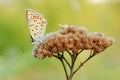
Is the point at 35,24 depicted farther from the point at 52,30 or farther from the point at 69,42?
the point at 52,30

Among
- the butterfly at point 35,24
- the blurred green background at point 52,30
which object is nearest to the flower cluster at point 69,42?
the butterfly at point 35,24

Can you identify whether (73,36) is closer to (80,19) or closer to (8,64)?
(8,64)

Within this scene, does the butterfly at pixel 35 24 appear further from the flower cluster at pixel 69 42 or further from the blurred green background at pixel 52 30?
the blurred green background at pixel 52 30

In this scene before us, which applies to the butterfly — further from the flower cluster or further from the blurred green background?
the blurred green background

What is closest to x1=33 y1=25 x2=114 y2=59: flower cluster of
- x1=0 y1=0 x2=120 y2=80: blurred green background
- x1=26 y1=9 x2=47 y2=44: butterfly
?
x1=26 y1=9 x2=47 y2=44: butterfly

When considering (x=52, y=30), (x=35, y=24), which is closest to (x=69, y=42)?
(x=35, y=24)

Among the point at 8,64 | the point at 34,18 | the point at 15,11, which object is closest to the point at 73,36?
the point at 34,18
